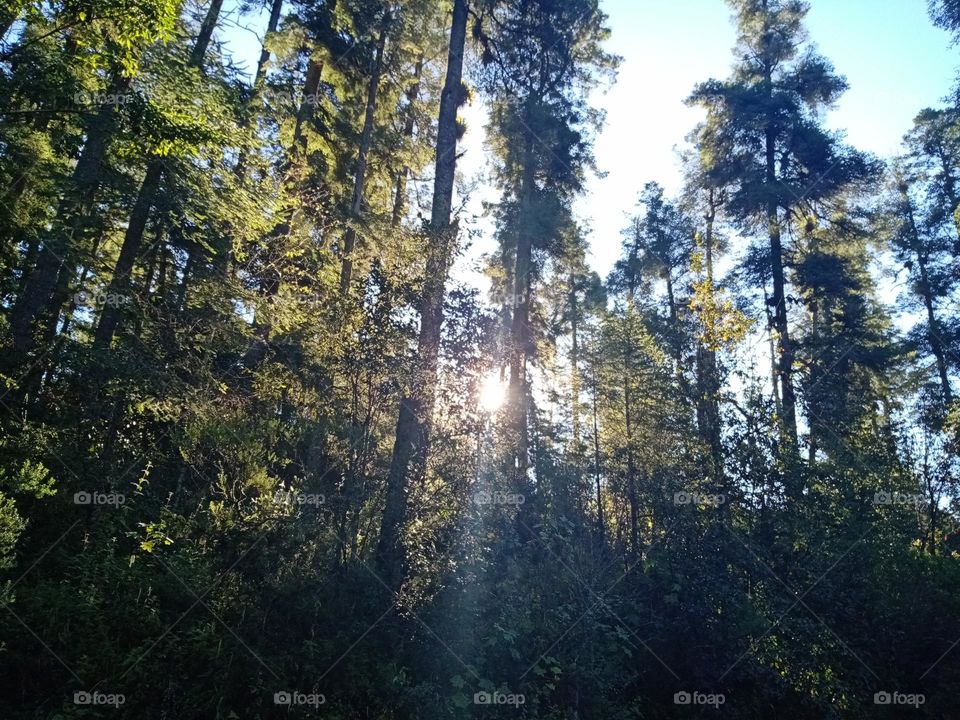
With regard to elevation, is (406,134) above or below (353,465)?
above

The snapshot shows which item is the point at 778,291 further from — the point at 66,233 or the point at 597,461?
the point at 66,233

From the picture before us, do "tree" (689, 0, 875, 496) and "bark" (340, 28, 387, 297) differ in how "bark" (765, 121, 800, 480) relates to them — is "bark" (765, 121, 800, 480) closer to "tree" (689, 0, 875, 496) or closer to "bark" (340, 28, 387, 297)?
"tree" (689, 0, 875, 496)

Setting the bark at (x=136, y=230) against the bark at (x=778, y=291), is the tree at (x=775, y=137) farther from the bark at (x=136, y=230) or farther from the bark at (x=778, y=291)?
the bark at (x=136, y=230)

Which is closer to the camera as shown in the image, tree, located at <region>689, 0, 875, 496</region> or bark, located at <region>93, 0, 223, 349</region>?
bark, located at <region>93, 0, 223, 349</region>

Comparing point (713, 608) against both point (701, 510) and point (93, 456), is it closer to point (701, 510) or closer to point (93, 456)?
point (701, 510)

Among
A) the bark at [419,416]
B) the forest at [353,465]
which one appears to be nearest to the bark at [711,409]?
the forest at [353,465]

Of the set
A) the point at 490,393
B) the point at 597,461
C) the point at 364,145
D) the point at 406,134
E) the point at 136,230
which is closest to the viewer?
the point at 136,230

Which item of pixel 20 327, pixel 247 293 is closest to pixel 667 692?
pixel 247 293

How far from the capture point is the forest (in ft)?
20.9

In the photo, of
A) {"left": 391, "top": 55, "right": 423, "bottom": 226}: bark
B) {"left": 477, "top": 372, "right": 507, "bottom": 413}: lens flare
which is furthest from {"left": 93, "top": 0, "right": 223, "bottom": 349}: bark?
{"left": 391, "top": 55, "right": 423, "bottom": 226}: bark

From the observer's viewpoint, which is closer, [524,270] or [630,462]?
[630,462]

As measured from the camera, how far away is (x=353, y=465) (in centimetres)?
777

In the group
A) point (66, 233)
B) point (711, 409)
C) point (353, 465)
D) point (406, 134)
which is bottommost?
point (353, 465)

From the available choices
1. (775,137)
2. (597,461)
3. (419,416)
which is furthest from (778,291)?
(419,416)
